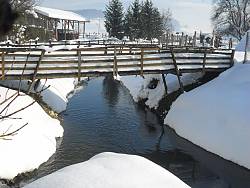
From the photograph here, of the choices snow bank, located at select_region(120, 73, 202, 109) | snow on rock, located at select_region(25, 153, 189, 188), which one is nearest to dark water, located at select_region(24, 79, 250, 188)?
snow bank, located at select_region(120, 73, 202, 109)

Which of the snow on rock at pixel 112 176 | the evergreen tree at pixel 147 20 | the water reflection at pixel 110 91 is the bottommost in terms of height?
the water reflection at pixel 110 91

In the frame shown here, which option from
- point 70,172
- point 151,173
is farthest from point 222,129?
point 70,172

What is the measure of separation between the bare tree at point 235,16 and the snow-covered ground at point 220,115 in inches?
1824

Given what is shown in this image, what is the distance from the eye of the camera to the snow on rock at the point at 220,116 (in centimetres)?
1526

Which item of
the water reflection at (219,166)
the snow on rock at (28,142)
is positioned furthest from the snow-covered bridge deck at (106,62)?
the water reflection at (219,166)

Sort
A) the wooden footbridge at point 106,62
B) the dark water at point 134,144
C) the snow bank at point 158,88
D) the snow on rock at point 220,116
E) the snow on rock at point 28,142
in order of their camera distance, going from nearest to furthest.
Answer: the snow on rock at point 28,142
the dark water at point 134,144
the snow on rock at point 220,116
the wooden footbridge at point 106,62
the snow bank at point 158,88

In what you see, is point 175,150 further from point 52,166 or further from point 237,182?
point 52,166

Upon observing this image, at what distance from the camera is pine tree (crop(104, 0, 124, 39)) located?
66.6 meters

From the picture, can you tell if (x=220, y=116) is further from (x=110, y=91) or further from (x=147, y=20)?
(x=147, y=20)

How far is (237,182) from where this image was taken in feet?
41.9

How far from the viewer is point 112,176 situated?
737cm

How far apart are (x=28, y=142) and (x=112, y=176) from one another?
304 inches

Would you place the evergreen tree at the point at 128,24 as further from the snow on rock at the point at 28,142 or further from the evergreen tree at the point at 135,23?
the snow on rock at the point at 28,142

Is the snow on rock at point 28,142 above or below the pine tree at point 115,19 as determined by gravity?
below
